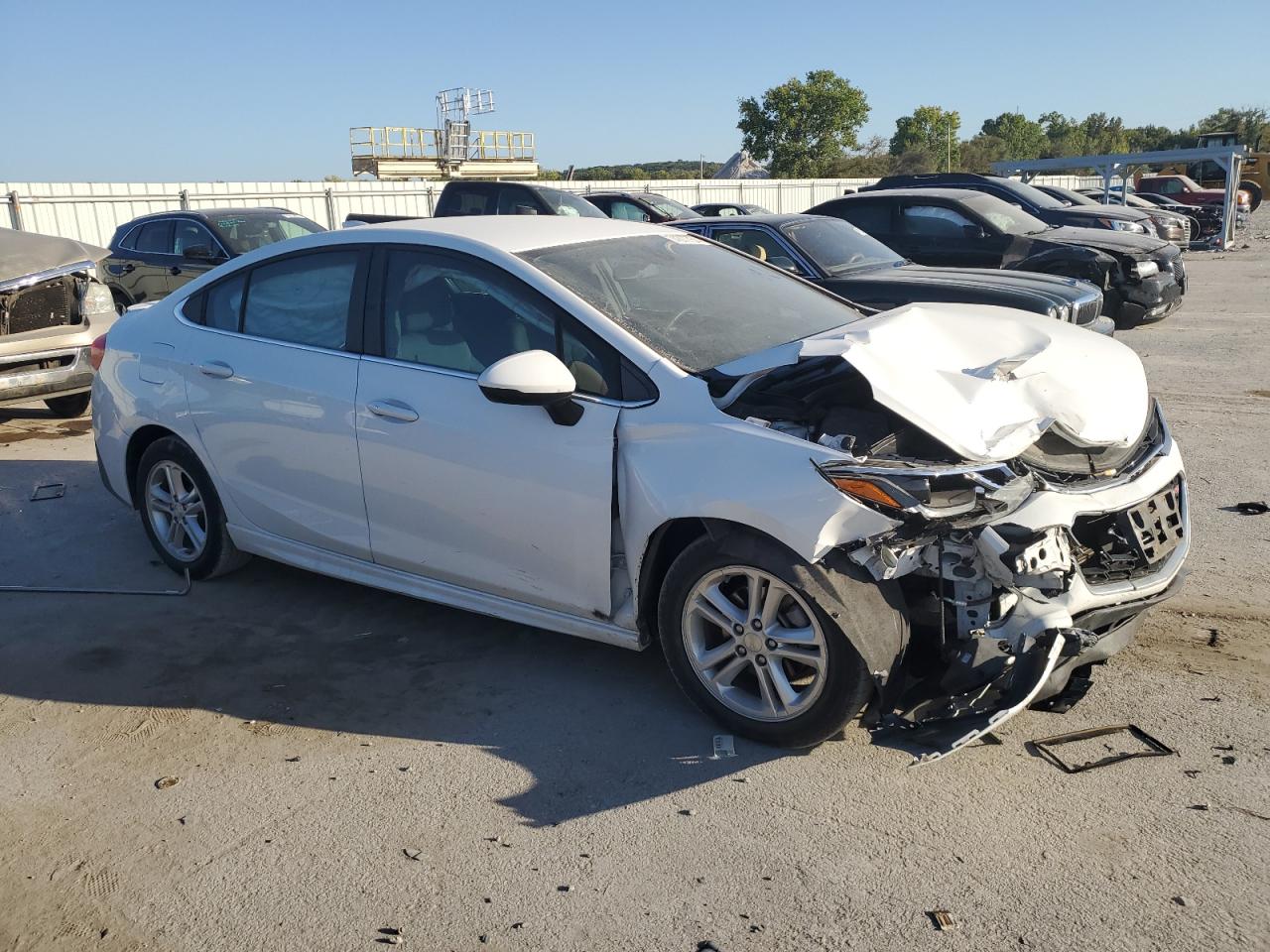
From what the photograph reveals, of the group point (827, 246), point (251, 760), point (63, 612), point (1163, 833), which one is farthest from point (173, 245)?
point (1163, 833)

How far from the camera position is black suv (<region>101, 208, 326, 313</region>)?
12.6 meters

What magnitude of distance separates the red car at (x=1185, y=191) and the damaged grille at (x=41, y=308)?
1145 inches

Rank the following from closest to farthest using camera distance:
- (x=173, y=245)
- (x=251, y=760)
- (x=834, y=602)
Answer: (x=834, y=602), (x=251, y=760), (x=173, y=245)

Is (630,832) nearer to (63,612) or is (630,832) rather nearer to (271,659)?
(271,659)

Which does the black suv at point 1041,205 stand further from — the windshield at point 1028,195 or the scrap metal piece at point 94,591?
the scrap metal piece at point 94,591

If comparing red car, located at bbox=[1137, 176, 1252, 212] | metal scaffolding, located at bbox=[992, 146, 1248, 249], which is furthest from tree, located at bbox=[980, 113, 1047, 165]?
metal scaffolding, located at bbox=[992, 146, 1248, 249]

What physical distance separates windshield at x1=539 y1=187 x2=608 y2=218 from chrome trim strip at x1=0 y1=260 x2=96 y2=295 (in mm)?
7031

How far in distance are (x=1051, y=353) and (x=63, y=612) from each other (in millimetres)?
4550

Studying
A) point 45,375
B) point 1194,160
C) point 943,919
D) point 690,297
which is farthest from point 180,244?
point 1194,160

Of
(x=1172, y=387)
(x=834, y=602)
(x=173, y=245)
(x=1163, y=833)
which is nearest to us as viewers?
(x=1163, y=833)

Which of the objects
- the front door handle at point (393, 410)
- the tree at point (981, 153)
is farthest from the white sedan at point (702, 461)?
the tree at point (981, 153)

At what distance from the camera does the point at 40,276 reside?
874 cm

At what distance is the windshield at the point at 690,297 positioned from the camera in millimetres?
4082

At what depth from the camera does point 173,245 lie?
13023 millimetres
